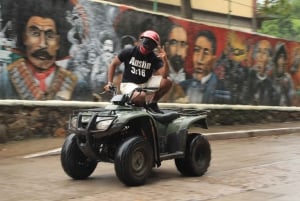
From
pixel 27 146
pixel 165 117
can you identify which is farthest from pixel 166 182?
pixel 27 146

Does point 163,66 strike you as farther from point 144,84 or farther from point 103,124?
point 103,124

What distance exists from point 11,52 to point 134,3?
9519 mm

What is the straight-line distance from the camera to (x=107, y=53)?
12.8m

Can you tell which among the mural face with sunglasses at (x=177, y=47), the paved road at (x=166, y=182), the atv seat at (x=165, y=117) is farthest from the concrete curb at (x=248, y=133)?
the atv seat at (x=165, y=117)

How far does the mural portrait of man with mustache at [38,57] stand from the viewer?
10.9 m

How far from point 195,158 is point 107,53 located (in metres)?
5.73

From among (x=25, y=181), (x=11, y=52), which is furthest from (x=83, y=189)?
(x=11, y=52)

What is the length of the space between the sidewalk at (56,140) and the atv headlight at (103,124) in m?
3.22

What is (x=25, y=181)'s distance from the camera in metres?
7.15

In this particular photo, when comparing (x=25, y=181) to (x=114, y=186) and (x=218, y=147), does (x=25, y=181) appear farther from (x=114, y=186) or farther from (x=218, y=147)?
(x=218, y=147)

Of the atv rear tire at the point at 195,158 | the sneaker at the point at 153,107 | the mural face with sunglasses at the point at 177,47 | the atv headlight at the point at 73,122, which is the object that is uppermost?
the mural face with sunglasses at the point at 177,47

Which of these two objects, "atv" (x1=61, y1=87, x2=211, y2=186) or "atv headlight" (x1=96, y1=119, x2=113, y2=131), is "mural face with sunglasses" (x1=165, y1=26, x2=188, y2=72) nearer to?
"atv" (x1=61, y1=87, x2=211, y2=186)

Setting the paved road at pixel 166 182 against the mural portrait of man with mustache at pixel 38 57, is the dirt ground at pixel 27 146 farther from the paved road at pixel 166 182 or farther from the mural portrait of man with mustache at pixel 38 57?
the mural portrait of man with mustache at pixel 38 57

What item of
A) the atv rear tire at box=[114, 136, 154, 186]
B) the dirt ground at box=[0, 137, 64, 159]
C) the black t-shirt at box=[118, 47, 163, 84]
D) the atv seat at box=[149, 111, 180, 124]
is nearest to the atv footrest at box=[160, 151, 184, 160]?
→ the atv rear tire at box=[114, 136, 154, 186]
